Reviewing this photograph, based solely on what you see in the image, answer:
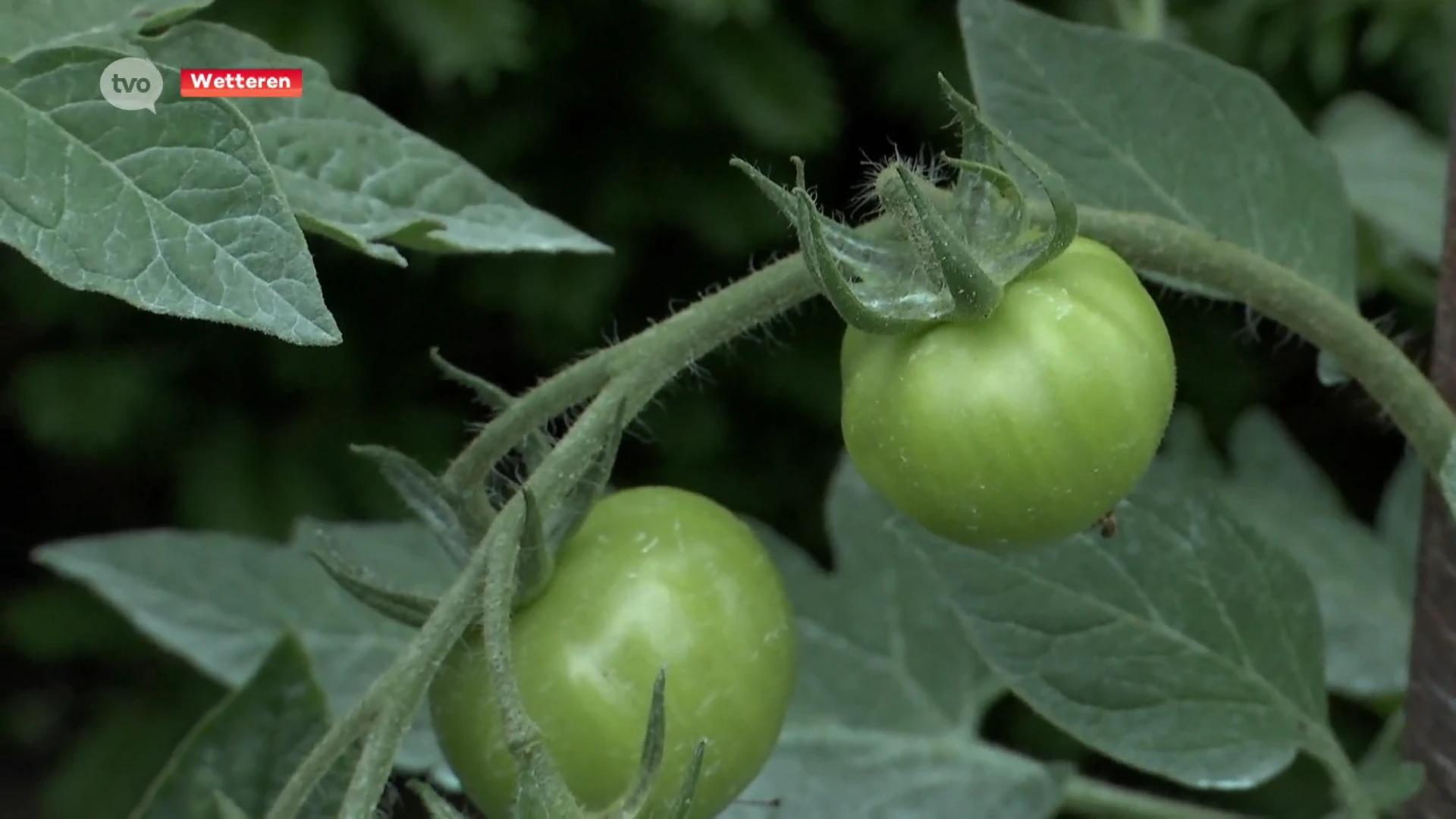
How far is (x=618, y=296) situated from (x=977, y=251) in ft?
3.16

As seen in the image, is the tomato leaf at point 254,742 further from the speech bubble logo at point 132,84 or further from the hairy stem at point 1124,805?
the hairy stem at point 1124,805

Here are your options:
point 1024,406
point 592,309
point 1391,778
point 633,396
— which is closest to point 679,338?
point 633,396

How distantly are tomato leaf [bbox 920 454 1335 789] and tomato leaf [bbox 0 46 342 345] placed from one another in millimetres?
391

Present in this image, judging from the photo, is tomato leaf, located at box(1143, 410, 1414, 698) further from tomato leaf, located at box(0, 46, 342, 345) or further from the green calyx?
tomato leaf, located at box(0, 46, 342, 345)

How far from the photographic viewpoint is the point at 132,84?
1.43 ft

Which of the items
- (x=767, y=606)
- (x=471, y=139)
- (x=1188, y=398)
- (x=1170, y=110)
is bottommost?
(x=1188, y=398)

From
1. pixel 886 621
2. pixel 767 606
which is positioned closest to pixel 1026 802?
pixel 886 621

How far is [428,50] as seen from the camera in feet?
3.40

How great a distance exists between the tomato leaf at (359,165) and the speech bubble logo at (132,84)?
3.9 inches

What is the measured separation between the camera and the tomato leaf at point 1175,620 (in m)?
0.66

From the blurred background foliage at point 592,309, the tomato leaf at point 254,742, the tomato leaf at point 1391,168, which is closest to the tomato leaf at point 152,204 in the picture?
the tomato leaf at point 254,742

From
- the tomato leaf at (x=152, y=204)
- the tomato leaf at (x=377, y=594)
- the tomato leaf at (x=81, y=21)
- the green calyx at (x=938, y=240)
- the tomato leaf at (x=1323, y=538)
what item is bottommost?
the tomato leaf at (x=1323, y=538)

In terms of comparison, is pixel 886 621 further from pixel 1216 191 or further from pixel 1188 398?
pixel 1188 398

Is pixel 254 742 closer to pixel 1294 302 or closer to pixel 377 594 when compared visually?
pixel 377 594
